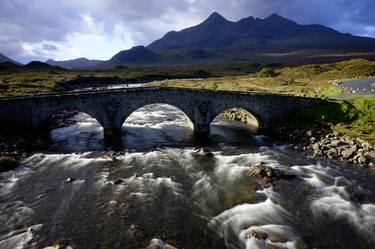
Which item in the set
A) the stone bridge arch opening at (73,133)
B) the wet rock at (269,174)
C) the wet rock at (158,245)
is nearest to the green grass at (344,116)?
the wet rock at (269,174)

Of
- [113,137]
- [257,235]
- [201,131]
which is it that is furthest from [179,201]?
[201,131]

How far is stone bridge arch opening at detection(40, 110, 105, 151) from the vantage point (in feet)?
137

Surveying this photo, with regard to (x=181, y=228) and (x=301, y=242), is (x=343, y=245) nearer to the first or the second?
(x=301, y=242)

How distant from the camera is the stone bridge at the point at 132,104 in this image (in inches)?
1618

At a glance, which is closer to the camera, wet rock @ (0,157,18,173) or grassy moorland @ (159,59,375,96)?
wet rock @ (0,157,18,173)

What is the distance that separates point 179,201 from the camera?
26.7 meters

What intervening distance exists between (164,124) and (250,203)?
3111cm

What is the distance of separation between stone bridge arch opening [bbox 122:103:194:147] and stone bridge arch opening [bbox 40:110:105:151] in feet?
12.7

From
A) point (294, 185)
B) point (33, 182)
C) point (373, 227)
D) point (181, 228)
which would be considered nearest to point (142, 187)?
point (181, 228)

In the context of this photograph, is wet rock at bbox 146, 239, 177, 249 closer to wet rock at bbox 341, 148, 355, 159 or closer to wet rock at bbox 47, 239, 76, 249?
wet rock at bbox 47, 239, 76, 249

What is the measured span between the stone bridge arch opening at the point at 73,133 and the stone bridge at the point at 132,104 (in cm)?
162

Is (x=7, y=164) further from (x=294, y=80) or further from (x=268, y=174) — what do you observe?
(x=294, y=80)

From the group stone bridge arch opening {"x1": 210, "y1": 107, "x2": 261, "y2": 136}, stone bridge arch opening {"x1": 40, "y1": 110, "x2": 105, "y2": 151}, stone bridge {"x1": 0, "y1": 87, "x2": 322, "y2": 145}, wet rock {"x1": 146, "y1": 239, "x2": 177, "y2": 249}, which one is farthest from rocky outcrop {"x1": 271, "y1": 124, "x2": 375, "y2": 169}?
stone bridge arch opening {"x1": 40, "y1": 110, "x2": 105, "y2": 151}

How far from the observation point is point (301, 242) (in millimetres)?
20938
